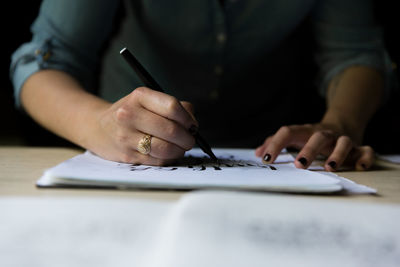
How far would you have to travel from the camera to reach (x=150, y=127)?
41 centimetres

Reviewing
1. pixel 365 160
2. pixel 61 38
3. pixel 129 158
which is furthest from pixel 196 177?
pixel 61 38

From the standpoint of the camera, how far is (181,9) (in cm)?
72

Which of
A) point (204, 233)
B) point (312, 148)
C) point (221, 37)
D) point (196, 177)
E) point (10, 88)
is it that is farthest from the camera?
point (10, 88)

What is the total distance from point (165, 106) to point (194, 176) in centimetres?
9

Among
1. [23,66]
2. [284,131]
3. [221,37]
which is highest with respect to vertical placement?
[221,37]

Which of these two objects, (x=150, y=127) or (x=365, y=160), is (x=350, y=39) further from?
(x=150, y=127)

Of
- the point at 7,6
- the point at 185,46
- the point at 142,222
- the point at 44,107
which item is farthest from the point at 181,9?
the point at 142,222

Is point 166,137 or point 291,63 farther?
point 291,63

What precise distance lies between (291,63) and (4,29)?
70cm

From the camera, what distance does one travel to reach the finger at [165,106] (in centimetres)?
40

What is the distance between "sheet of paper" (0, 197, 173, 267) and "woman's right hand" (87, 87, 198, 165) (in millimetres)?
160

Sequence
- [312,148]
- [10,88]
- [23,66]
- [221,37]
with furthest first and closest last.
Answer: [10,88] < [221,37] < [23,66] < [312,148]

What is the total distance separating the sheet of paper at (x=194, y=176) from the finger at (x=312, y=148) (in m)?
0.01

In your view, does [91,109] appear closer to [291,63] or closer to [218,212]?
[218,212]
